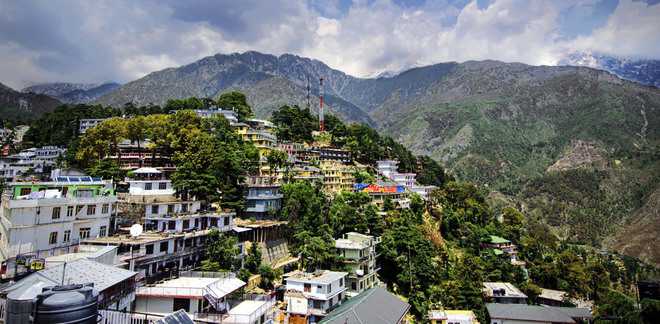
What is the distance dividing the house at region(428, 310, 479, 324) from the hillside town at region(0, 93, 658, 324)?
175mm

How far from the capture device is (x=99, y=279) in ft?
60.4

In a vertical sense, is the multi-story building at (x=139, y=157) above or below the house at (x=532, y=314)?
above

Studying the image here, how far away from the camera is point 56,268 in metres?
17.7

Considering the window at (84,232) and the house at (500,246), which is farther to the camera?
the house at (500,246)

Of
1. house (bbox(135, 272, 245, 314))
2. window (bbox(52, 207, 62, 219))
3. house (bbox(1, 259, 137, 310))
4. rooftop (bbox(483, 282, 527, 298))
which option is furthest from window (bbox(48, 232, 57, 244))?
rooftop (bbox(483, 282, 527, 298))

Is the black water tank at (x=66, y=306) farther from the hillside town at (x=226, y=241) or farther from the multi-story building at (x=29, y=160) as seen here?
the multi-story building at (x=29, y=160)

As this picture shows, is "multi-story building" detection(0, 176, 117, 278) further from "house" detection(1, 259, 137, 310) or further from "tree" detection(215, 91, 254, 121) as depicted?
"tree" detection(215, 91, 254, 121)

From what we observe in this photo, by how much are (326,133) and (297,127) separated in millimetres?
8974

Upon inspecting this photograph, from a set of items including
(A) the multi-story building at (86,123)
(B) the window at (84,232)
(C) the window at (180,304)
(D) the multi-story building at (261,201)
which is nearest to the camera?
(C) the window at (180,304)

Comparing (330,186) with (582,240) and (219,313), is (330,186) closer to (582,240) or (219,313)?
(219,313)

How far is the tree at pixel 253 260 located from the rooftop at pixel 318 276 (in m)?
3.02

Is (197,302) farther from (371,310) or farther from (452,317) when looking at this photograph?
(452,317)

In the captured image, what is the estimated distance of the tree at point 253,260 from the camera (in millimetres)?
36031

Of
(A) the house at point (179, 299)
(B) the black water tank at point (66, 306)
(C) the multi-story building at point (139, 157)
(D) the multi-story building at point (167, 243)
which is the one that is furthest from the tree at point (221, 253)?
(B) the black water tank at point (66, 306)
